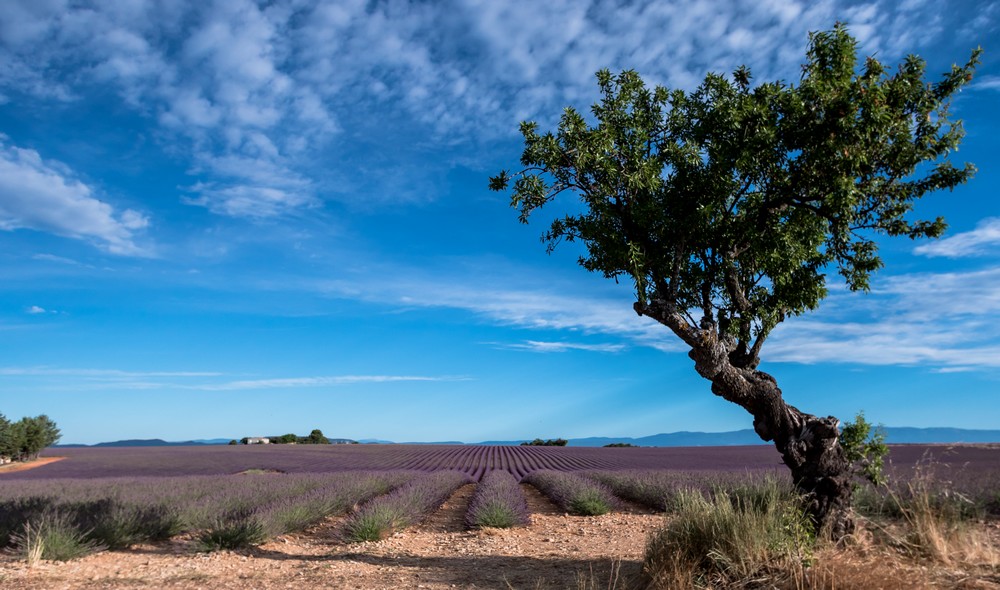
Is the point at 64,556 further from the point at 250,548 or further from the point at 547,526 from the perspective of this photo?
the point at 547,526

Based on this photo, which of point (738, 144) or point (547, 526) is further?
point (547, 526)

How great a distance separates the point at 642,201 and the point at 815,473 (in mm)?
3748

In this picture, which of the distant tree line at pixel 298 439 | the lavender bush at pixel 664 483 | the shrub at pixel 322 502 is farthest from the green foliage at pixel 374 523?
the distant tree line at pixel 298 439

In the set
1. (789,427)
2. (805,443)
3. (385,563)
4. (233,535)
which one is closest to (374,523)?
(385,563)

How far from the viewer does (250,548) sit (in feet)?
30.5

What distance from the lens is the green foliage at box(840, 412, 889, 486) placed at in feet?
21.7

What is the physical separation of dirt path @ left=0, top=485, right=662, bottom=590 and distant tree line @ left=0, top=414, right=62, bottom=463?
118 ft

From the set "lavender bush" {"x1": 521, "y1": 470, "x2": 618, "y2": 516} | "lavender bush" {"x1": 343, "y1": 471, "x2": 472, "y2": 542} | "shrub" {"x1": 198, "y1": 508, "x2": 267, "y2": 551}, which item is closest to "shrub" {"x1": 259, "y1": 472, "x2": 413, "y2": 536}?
"shrub" {"x1": 198, "y1": 508, "x2": 267, "y2": 551}

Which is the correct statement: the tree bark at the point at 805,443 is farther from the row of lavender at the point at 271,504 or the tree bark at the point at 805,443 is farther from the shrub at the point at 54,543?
the shrub at the point at 54,543

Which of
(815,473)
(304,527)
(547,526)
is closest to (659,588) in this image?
(815,473)

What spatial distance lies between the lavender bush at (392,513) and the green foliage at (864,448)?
708 cm

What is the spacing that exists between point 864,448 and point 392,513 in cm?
736

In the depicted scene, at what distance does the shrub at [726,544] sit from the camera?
547 centimetres

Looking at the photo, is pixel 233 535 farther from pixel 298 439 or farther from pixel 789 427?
pixel 298 439
